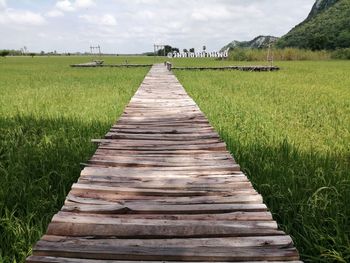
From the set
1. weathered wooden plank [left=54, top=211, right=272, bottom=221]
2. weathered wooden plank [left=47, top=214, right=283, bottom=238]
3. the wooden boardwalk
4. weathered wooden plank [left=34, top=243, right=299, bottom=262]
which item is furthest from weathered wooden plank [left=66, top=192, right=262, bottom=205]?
weathered wooden plank [left=34, top=243, right=299, bottom=262]

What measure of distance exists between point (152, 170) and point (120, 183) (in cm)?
44

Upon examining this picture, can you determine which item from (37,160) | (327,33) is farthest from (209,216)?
(327,33)

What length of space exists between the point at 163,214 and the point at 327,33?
242 feet


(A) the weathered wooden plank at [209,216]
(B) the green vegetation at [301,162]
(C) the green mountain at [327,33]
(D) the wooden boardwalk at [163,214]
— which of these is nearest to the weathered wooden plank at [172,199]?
(D) the wooden boardwalk at [163,214]

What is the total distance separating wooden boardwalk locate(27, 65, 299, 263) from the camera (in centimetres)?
201

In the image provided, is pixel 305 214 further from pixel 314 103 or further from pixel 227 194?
pixel 314 103

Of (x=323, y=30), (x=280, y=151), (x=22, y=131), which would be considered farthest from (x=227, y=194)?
(x=323, y=30)

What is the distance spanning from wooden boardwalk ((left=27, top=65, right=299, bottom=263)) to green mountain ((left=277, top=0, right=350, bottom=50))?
63374 mm

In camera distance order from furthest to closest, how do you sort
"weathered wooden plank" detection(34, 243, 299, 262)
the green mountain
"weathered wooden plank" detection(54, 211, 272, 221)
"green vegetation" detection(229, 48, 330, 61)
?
1. the green mountain
2. "green vegetation" detection(229, 48, 330, 61)
3. "weathered wooden plank" detection(54, 211, 272, 221)
4. "weathered wooden plank" detection(34, 243, 299, 262)

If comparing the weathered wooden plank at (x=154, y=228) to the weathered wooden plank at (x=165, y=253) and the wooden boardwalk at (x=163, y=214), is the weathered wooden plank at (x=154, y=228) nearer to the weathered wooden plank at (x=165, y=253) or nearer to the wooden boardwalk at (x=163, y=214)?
the wooden boardwalk at (x=163, y=214)

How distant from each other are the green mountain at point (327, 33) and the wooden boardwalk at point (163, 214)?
63374 millimetres

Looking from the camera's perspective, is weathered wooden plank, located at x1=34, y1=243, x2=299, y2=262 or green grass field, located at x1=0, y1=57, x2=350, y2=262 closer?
weathered wooden plank, located at x1=34, y1=243, x2=299, y2=262

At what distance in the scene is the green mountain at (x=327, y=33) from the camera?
6144cm

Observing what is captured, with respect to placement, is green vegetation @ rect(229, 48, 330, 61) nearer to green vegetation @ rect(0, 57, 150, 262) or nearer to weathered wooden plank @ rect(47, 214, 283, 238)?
green vegetation @ rect(0, 57, 150, 262)
